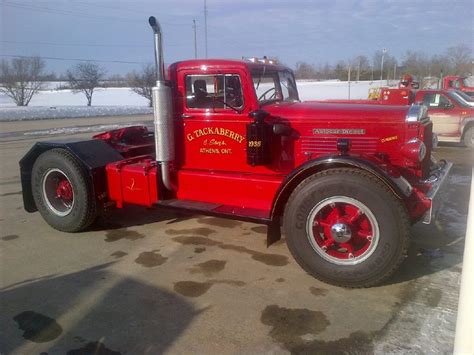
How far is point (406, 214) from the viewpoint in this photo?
3.65 meters

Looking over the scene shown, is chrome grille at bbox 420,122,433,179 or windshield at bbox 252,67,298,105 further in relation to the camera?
windshield at bbox 252,67,298,105

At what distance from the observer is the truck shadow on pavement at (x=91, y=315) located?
3.00m

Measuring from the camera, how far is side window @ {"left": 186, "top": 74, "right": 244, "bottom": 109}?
15.2ft

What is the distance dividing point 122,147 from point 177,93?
154 cm

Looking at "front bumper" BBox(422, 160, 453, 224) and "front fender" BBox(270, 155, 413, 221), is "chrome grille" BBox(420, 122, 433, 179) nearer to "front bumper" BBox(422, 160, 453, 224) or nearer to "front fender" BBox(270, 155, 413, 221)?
"front bumper" BBox(422, 160, 453, 224)

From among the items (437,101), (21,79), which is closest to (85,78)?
(21,79)

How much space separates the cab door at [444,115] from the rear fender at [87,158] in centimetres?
1006

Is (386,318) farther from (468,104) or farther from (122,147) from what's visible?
(468,104)

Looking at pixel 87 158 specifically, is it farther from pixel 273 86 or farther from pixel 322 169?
pixel 322 169

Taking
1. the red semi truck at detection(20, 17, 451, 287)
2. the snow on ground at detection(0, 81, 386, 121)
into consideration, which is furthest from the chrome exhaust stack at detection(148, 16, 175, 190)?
the snow on ground at detection(0, 81, 386, 121)

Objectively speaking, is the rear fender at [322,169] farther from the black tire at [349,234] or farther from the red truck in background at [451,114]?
the red truck in background at [451,114]

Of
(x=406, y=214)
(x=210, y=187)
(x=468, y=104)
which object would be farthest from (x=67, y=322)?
(x=468, y=104)

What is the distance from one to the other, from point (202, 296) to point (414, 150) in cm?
241

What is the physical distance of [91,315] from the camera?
133 inches
